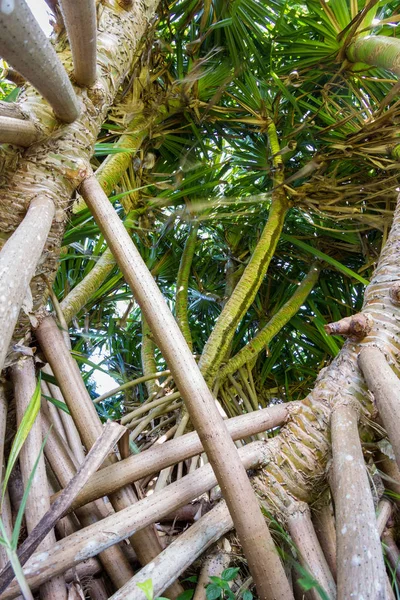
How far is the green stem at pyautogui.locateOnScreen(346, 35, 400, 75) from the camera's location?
3.61 feet

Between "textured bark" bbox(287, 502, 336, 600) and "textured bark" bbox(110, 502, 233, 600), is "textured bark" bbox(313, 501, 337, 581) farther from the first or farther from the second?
"textured bark" bbox(110, 502, 233, 600)

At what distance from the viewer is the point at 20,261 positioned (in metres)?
0.55

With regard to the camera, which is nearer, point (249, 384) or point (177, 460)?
point (177, 460)

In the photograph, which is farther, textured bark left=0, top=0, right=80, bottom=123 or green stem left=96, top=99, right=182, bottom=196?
green stem left=96, top=99, right=182, bottom=196

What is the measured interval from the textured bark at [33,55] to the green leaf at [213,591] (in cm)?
78

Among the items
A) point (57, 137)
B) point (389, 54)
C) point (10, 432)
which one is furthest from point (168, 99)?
point (10, 432)

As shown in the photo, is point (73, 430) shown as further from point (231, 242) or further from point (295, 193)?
point (231, 242)

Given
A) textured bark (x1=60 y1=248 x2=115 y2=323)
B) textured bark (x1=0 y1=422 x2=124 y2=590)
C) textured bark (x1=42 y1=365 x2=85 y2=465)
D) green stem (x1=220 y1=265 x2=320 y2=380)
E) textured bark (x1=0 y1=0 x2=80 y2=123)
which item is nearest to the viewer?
textured bark (x1=0 y1=0 x2=80 y2=123)

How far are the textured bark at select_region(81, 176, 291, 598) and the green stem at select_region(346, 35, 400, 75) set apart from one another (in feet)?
3.08

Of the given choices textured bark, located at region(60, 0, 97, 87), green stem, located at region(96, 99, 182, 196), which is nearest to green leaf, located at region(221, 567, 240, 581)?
textured bark, located at region(60, 0, 97, 87)

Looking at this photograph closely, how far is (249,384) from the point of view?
1676 millimetres

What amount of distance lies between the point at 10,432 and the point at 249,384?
40.9 inches

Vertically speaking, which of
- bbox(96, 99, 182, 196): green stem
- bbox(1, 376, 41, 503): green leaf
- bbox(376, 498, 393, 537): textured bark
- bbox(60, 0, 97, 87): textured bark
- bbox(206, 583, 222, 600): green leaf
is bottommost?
bbox(376, 498, 393, 537): textured bark

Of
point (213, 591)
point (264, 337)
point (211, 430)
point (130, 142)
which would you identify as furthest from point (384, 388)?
point (130, 142)
